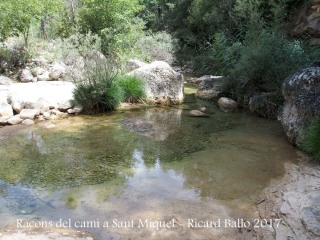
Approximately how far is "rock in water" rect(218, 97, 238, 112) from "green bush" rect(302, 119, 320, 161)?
3.51m

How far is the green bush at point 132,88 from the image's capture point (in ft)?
27.2

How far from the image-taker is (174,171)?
4469 mm

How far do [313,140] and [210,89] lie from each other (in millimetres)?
5282

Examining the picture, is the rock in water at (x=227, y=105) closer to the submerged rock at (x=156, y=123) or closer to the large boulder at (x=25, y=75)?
the submerged rock at (x=156, y=123)

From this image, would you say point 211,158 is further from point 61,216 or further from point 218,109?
point 218,109

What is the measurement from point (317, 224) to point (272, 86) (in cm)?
495

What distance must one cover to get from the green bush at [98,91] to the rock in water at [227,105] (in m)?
2.75

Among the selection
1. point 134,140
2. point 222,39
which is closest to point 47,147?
point 134,140

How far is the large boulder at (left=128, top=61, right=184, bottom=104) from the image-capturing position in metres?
8.77

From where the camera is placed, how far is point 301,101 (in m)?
5.19

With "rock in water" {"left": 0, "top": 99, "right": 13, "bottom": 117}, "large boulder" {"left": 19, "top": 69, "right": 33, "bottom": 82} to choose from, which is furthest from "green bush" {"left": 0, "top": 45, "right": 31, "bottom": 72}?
"rock in water" {"left": 0, "top": 99, "right": 13, "bottom": 117}

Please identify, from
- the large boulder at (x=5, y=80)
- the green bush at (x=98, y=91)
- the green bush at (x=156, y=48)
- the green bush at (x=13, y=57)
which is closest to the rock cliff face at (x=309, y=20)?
the green bush at (x=156, y=48)

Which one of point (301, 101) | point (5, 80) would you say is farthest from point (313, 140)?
point (5, 80)

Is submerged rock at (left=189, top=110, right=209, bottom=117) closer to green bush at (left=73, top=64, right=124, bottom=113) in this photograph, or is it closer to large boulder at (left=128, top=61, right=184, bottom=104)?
large boulder at (left=128, top=61, right=184, bottom=104)
